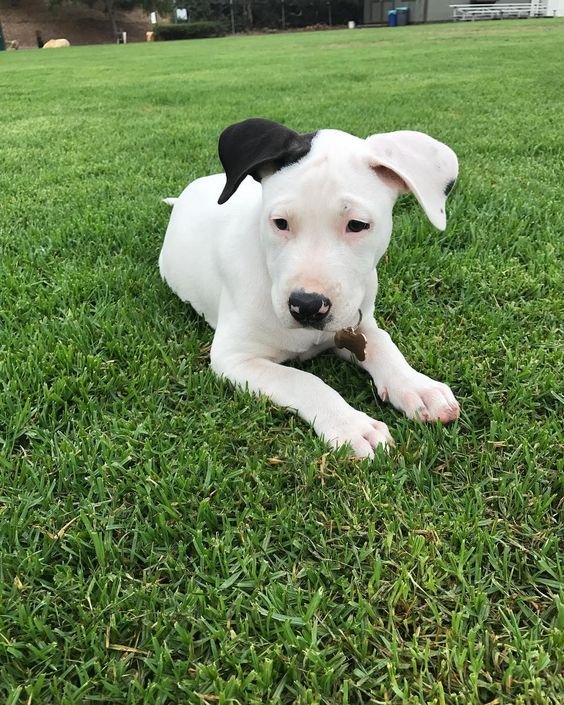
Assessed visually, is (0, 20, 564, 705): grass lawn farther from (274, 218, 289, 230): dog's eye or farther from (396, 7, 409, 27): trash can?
(396, 7, 409, 27): trash can

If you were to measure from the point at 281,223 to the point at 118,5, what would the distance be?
66033mm

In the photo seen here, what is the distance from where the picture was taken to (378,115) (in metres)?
8.53

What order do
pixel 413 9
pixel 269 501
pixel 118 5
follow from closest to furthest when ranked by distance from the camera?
pixel 269 501 → pixel 118 5 → pixel 413 9

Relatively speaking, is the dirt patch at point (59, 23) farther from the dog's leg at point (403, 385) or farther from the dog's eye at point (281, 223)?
the dog's leg at point (403, 385)

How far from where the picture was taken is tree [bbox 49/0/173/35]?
2219 inches

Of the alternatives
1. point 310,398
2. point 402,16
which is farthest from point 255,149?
point 402,16

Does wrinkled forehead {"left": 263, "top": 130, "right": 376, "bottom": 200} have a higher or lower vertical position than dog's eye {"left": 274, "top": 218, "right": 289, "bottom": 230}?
higher

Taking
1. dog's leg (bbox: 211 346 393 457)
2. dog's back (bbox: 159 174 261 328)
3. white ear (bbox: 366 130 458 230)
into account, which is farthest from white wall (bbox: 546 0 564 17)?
dog's leg (bbox: 211 346 393 457)

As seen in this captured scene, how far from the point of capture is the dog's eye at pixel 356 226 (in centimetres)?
239

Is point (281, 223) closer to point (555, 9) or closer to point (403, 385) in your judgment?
point (403, 385)

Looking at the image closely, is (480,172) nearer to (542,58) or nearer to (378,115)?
(378,115)

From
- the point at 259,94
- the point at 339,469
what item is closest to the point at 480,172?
the point at 339,469

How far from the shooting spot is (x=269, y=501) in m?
2.04

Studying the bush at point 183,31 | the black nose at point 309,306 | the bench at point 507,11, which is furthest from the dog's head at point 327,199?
the bush at point 183,31
